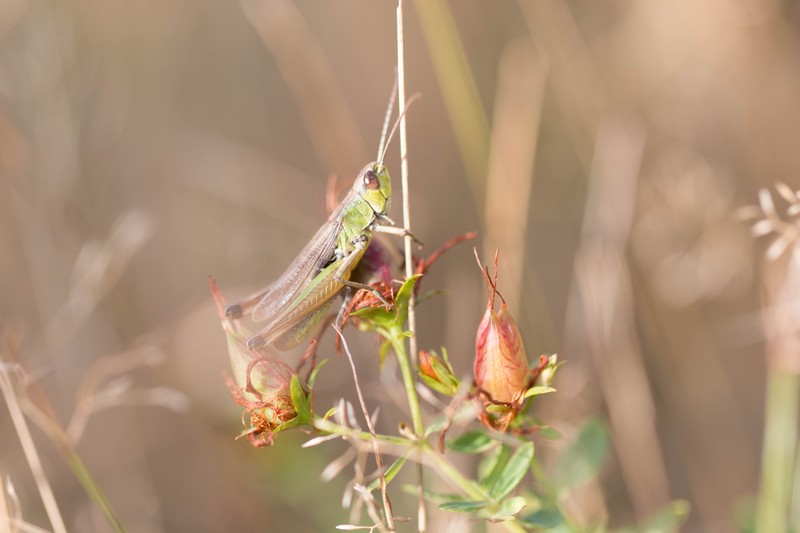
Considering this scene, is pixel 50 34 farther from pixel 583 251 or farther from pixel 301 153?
pixel 583 251

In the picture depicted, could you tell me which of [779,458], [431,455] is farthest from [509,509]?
Answer: [779,458]

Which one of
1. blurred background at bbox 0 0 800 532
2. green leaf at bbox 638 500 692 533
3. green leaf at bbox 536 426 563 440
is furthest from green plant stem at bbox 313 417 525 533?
blurred background at bbox 0 0 800 532

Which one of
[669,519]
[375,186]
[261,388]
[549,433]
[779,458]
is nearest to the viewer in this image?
[261,388]

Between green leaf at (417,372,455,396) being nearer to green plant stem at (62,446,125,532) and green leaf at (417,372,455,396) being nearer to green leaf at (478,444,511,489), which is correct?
green leaf at (478,444,511,489)

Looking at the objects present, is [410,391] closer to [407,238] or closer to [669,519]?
[407,238]

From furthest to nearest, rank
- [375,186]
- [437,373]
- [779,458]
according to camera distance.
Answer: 1. [779,458]
2. [375,186]
3. [437,373]

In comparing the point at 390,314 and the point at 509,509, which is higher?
the point at 390,314

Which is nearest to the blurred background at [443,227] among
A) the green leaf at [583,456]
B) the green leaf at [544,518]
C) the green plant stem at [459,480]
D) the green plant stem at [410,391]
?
the green leaf at [583,456]
